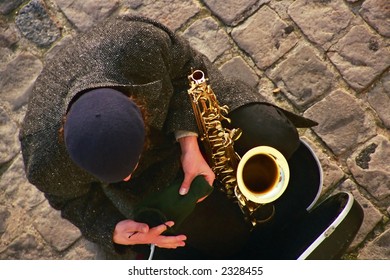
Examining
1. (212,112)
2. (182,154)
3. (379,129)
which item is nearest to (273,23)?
(379,129)

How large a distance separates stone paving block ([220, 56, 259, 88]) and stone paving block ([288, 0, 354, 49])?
34 cm

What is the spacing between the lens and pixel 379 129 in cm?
255

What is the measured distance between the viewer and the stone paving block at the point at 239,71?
2676 mm

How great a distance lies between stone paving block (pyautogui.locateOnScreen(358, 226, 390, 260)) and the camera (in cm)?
247

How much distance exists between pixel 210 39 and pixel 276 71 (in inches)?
15.0

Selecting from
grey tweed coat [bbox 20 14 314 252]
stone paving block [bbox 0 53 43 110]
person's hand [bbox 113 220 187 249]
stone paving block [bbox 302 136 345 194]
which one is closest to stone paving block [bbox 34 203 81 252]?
stone paving block [bbox 0 53 43 110]

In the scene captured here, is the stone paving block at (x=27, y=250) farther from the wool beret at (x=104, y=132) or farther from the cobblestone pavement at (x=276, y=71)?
the wool beret at (x=104, y=132)

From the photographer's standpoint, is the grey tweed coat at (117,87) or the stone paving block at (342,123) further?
the stone paving block at (342,123)

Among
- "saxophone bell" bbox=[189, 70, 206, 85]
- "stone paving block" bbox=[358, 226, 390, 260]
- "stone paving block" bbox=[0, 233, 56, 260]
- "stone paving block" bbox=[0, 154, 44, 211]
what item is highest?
"saxophone bell" bbox=[189, 70, 206, 85]

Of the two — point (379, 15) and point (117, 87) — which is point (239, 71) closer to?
point (379, 15)

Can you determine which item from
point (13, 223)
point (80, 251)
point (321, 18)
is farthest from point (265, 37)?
point (13, 223)

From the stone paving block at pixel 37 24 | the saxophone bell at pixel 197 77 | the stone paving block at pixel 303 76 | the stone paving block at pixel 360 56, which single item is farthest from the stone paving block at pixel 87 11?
the stone paving block at pixel 360 56

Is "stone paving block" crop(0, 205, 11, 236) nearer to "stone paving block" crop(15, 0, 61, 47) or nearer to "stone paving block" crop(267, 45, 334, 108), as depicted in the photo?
"stone paving block" crop(15, 0, 61, 47)

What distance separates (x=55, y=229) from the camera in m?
2.70
